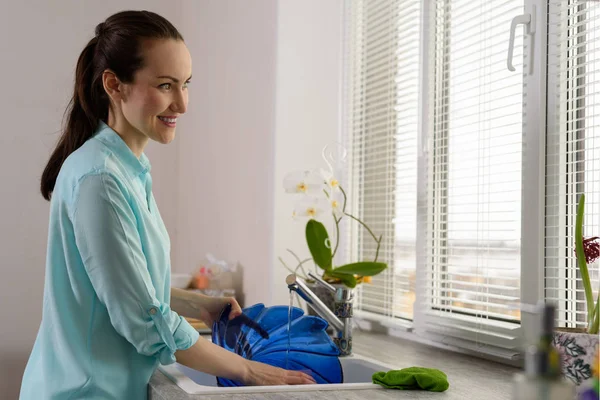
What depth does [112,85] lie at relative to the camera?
58.1 inches

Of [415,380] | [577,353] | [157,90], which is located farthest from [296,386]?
[157,90]

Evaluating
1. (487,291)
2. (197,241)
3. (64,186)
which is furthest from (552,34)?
(197,241)

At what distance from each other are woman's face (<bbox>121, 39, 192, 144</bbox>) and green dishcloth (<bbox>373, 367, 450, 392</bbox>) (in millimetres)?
660

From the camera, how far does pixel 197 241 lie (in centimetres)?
322

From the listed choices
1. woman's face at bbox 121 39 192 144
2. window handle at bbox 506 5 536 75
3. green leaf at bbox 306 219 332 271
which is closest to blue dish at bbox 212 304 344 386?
green leaf at bbox 306 219 332 271

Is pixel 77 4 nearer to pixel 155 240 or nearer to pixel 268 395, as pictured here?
pixel 155 240

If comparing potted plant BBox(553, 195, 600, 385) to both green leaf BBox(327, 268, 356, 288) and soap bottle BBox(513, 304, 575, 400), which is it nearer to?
soap bottle BBox(513, 304, 575, 400)

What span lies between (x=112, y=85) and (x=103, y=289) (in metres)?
0.43

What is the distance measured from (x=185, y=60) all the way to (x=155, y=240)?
1.23 feet

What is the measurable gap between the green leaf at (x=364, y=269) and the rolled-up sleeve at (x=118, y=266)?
79cm

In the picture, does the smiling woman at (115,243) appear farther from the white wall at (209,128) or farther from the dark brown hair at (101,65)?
the white wall at (209,128)

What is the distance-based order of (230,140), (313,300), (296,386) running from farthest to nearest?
(230,140) → (313,300) → (296,386)

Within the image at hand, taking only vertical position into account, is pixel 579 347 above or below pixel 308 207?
below

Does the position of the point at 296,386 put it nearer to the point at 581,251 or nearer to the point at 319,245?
the point at 581,251
